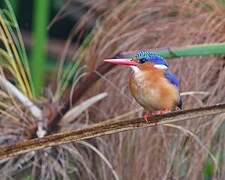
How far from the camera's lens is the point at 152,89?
58.6 inches

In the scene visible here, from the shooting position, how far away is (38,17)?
254 cm

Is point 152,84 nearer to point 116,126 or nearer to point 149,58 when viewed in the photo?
point 149,58

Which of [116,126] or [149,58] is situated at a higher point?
[149,58]

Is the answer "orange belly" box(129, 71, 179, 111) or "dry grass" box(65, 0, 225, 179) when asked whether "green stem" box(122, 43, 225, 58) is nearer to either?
"orange belly" box(129, 71, 179, 111)

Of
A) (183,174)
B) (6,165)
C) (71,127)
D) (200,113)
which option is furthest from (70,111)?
(200,113)

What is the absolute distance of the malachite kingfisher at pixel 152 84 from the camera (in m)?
1.47

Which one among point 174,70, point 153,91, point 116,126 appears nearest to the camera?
point 116,126

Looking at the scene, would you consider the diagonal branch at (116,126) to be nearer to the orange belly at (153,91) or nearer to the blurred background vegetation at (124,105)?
the orange belly at (153,91)

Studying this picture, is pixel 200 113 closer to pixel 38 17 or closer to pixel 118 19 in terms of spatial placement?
pixel 118 19

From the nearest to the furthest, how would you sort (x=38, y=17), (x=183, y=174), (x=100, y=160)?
1. (x=183, y=174)
2. (x=100, y=160)
3. (x=38, y=17)

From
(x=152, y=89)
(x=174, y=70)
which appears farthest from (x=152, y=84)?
(x=174, y=70)

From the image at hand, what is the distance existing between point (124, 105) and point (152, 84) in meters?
0.50

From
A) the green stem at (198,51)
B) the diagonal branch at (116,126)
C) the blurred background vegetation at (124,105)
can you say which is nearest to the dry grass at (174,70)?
the blurred background vegetation at (124,105)

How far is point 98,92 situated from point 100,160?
0.20 metres
